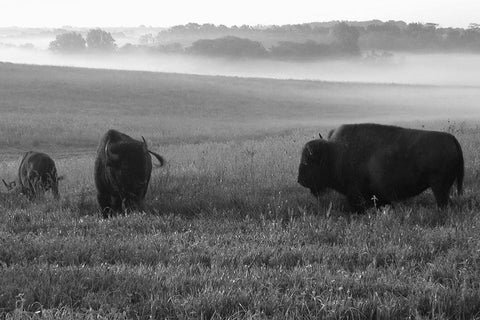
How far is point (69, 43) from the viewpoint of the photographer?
413ft

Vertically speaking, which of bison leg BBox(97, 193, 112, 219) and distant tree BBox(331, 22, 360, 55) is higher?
distant tree BBox(331, 22, 360, 55)

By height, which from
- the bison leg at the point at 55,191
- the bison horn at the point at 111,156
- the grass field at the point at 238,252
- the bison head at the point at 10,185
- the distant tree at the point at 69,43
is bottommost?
the bison head at the point at 10,185

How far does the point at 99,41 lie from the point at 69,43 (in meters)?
6.31

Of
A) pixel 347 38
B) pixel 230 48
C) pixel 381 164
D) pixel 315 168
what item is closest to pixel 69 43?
pixel 230 48

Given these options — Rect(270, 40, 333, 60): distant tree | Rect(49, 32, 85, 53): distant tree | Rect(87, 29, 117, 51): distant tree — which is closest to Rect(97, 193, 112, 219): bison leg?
Rect(270, 40, 333, 60): distant tree

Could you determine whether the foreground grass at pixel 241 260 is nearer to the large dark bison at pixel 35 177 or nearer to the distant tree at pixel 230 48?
the large dark bison at pixel 35 177

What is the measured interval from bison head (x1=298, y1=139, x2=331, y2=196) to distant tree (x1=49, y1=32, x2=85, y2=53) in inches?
4795

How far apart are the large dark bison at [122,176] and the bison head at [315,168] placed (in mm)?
2463

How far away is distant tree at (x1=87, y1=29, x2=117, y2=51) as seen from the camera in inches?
5024

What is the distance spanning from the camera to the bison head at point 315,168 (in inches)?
389

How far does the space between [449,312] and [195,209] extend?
5.27 meters

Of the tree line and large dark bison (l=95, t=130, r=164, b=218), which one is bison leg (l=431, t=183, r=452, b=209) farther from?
the tree line

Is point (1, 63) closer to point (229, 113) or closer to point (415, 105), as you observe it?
point (229, 113)

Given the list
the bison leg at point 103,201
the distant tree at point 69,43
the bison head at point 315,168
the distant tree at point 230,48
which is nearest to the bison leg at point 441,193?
the bison head at point 315,168
